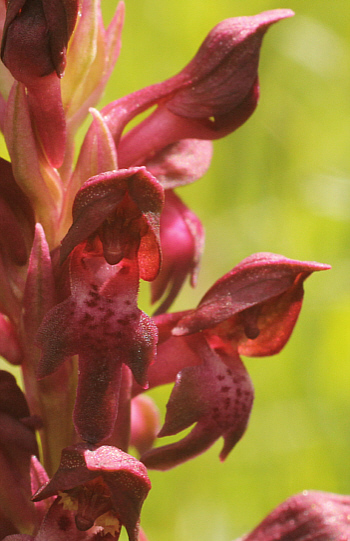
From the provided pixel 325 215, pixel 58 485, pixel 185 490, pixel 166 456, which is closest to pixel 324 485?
pixel 185 490

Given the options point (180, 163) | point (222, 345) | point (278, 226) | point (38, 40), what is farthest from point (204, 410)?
point (278, 226)

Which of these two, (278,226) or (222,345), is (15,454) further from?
(278,226)

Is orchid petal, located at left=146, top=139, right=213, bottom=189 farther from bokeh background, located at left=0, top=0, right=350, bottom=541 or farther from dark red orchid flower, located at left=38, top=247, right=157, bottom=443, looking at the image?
bokeh background, located at left=0, top=0, right=350, bottom=541

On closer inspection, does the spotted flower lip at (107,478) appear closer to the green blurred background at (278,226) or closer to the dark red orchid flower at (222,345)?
the dark red orchid flower at (222,345)

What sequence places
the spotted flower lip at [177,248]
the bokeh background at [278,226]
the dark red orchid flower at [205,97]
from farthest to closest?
the bokeh background at [278,226]
the spotted flower lip at [177,248]
the dark red orchid flower at [205,97]

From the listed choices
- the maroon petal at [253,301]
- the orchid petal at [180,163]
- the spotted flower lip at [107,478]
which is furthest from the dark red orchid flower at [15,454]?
the orchid petal at [180,163]

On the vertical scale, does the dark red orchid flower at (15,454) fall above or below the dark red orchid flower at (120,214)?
below
